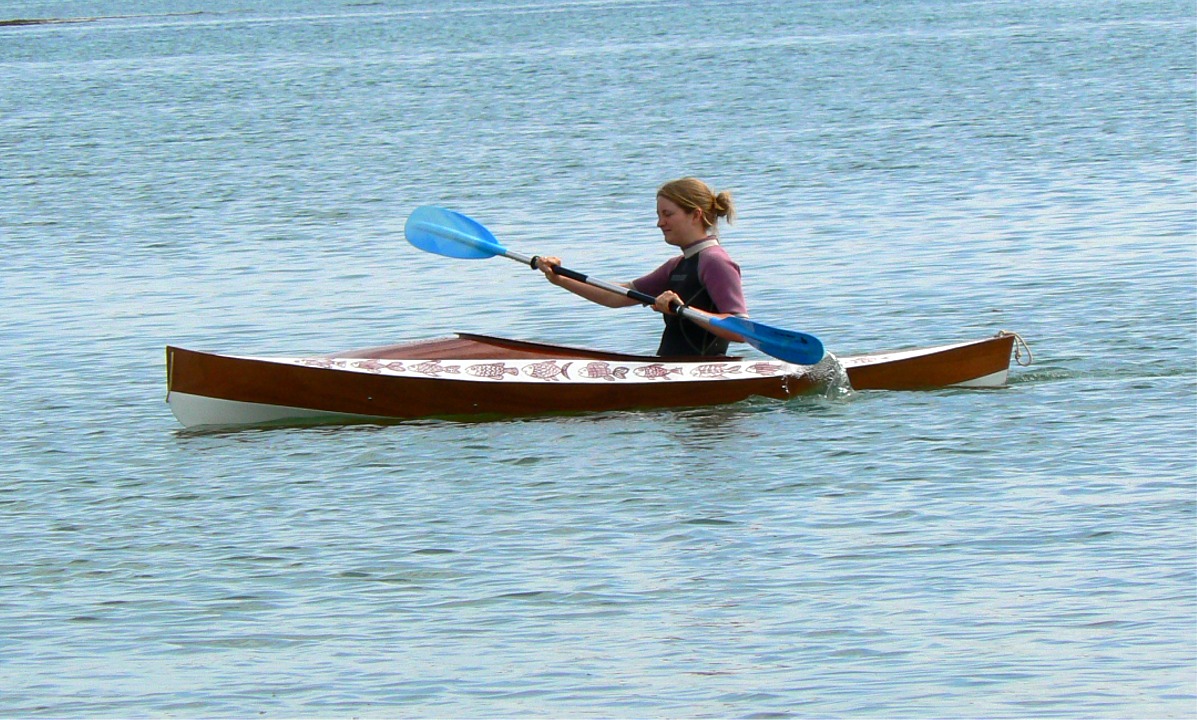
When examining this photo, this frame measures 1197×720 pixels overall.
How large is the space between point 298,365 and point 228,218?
1101cm

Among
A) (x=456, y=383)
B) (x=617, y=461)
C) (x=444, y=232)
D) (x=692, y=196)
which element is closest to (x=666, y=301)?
(x=692, y=196)

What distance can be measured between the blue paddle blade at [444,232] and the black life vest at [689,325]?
1.55 metres

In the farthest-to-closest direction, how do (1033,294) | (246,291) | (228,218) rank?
(228,218) < (246,291) < (1033,294)

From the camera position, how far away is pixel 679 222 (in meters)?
9.43

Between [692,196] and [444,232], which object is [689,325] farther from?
[444,232]

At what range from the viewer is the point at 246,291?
15.0 m

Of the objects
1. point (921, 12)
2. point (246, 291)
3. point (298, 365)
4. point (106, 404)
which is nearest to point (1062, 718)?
point (298, 365)

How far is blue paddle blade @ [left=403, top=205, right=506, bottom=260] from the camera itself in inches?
436

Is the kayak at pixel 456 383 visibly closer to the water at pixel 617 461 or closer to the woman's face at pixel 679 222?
the water at pixel 617 461

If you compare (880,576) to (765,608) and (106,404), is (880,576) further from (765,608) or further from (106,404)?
(106,404)

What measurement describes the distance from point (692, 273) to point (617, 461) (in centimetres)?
120

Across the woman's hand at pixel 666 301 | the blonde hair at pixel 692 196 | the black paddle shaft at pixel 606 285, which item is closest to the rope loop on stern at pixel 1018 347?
the blonde hair at pixel 692 196

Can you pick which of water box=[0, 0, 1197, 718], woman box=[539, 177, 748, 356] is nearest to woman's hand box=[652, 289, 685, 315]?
woman box=[539, 177, 748, 356]

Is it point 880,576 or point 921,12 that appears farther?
point 921,12
